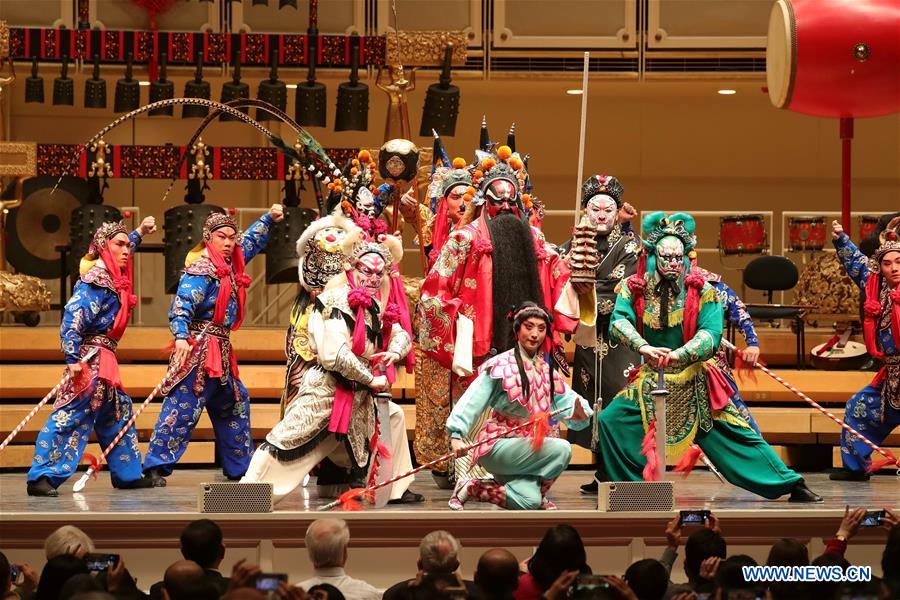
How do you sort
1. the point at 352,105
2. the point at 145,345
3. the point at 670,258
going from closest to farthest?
the point at 670,258 < the point at 145,345 < the point at 352,105

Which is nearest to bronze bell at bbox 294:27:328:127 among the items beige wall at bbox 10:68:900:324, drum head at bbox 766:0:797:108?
beige wall at bbox 10:68:900:324

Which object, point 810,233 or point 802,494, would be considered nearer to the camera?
point 802,494

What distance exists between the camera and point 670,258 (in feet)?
20.5

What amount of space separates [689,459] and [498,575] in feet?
7.64

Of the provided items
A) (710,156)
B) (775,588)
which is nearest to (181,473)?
(775,588)

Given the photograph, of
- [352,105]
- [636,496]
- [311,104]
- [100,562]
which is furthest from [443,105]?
[100,562]

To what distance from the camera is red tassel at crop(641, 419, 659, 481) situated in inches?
237

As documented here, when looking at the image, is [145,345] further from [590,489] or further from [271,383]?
[590,489]

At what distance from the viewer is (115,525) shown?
5629mm

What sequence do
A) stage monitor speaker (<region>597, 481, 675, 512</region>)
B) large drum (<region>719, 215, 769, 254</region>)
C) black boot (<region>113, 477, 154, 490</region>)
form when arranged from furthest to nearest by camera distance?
large drum (<region>719, 215, 769, 254</region>), black boot (<region>113, 477, 154, 490</region>), stage monitor speaker (<region>597, 481, 675, 512</region>)

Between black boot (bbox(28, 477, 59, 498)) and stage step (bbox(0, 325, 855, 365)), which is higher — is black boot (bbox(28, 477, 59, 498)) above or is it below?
below

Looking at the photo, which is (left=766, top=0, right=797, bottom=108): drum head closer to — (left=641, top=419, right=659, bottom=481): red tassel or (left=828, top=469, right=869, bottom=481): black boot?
(left=828, top=469, right=869, bottom=481): black boot

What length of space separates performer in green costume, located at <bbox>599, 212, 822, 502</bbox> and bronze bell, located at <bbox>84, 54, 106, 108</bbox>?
4.70m

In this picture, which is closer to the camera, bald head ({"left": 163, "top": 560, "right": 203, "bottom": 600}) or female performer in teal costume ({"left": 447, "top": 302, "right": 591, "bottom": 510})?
bald head ({"left": 163, "top": 560, "right": 203, "bottom": 600})
